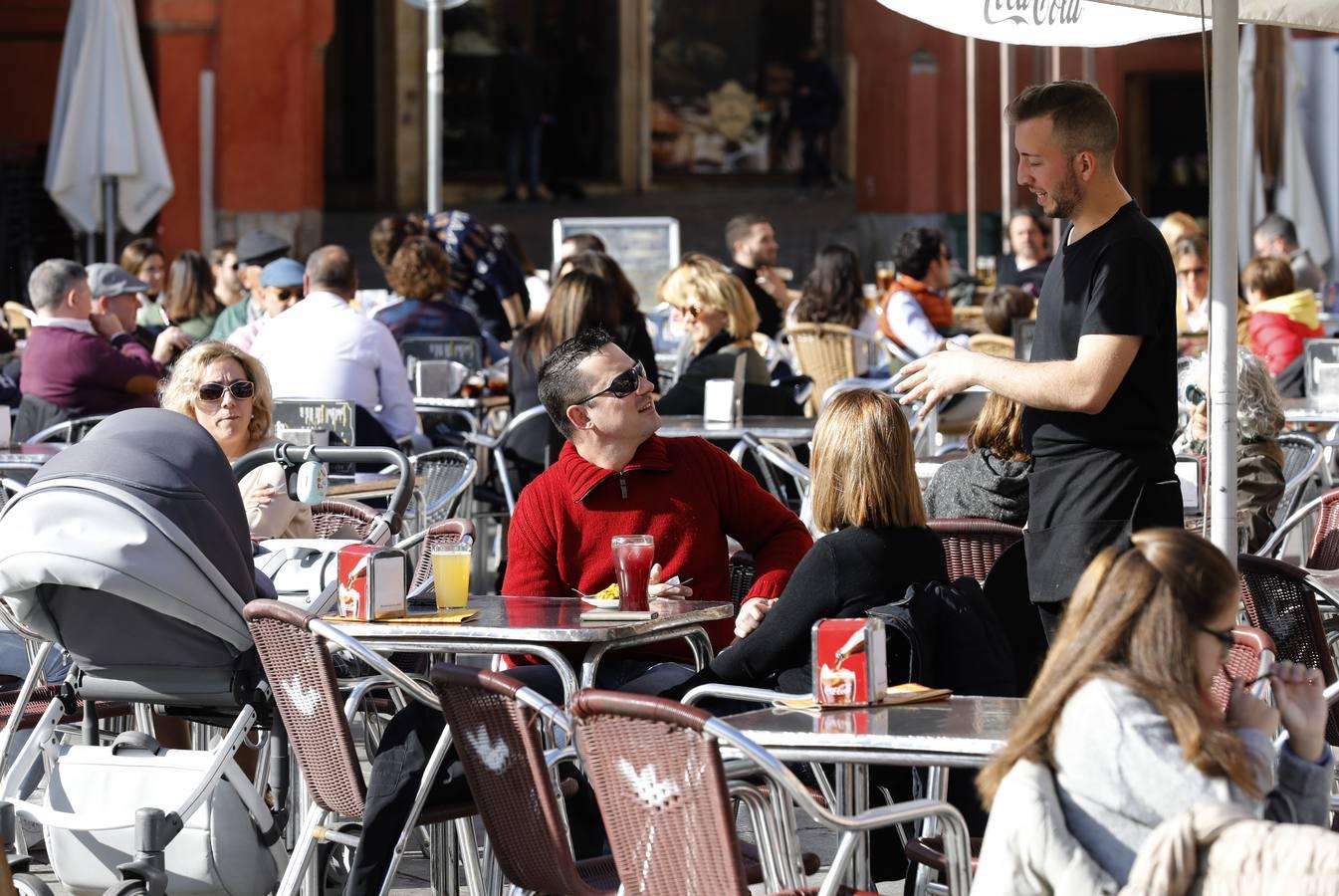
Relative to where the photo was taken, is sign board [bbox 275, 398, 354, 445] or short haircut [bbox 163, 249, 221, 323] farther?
short haircut [bbox 163, 249, 221, 323]

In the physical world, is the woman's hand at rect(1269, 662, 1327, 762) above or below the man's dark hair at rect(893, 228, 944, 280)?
below

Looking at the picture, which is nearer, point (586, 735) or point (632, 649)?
point (586, 735)

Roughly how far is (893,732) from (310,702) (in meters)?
1.21

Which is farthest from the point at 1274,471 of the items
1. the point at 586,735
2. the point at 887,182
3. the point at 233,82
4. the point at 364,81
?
the point at 364,81

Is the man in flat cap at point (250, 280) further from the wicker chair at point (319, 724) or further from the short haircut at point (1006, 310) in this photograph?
the wicker chair at point (319, 724)

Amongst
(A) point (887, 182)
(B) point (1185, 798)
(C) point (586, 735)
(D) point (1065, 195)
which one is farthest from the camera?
(A) point (887, 182)

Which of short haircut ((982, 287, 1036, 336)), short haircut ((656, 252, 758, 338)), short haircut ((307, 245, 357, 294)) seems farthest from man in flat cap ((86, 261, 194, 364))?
short haircut ((982, 287, 1036, 336))

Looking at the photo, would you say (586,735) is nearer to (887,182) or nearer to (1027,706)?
(1027,706)

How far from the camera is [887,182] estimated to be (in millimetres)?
21812

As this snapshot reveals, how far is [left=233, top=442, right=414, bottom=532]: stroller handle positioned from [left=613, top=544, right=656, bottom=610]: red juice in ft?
3.17

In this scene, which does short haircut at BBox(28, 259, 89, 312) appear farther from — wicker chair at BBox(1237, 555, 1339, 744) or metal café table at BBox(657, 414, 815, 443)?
wicker chair at BBox(1237, 555, 1339, 744)

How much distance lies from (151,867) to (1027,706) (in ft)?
6.11

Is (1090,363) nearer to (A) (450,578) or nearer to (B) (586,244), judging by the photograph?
(A) (450,578)

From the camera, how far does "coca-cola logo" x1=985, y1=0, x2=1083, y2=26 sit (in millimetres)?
5145
